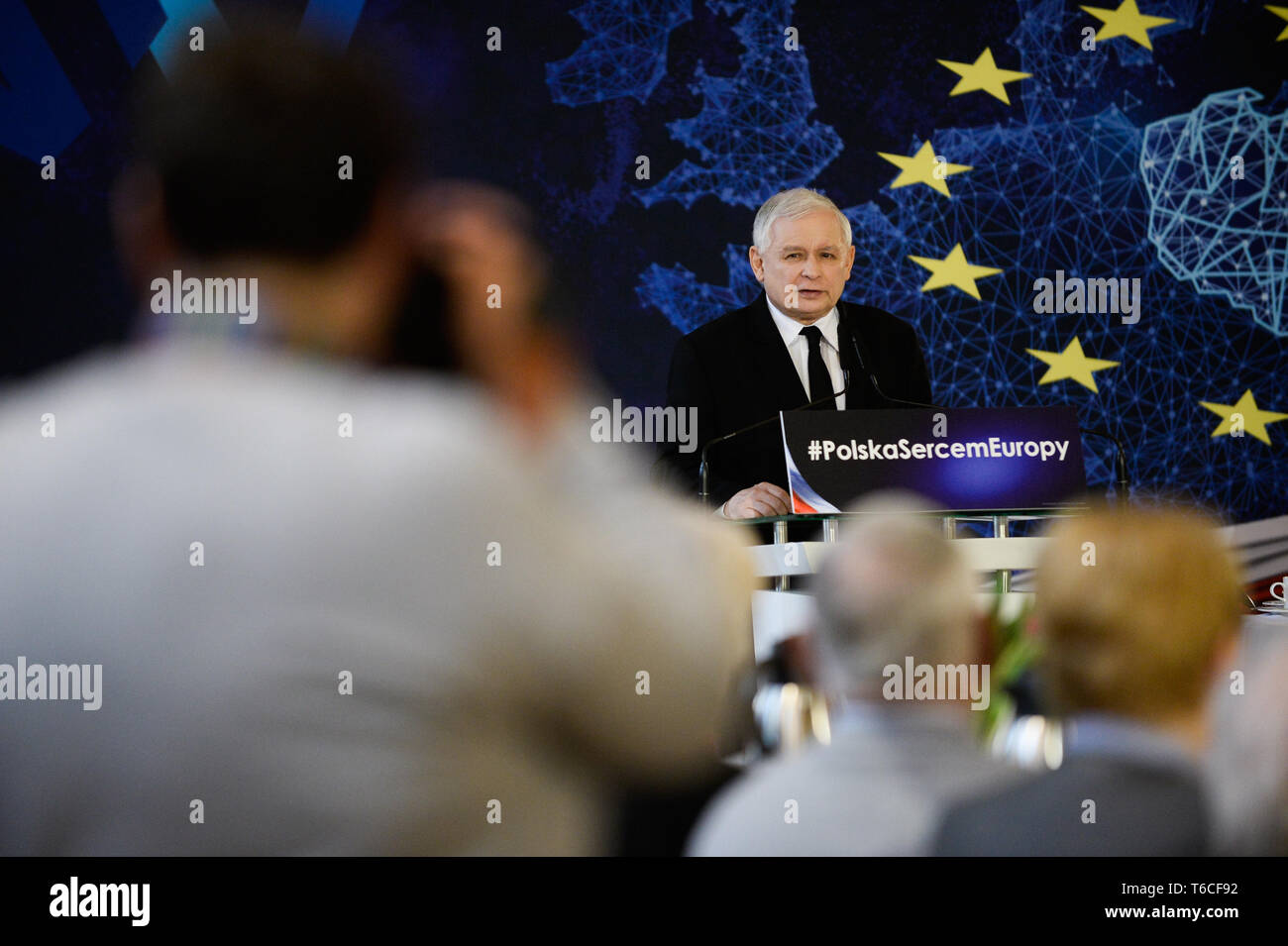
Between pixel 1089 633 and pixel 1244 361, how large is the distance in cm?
365

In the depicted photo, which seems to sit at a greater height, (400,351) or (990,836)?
(400,351)

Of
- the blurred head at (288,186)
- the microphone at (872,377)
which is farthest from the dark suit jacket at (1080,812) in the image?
the microphone at (872,377)

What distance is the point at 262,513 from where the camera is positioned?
2.59ft

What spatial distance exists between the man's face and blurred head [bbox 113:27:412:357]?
2.29m

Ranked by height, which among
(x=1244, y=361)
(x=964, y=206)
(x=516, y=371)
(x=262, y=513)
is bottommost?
(x=262, y=513)

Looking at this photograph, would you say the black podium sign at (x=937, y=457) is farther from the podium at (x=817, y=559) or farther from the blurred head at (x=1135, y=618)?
the blurred head at (x=1135, y=618)

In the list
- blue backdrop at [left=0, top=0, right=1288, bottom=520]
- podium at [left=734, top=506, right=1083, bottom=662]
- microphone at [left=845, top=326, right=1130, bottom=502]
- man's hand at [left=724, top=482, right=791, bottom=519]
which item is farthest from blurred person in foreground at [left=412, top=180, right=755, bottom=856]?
blue backdrop at [left=0, top=0, right=1288, bottom=520]

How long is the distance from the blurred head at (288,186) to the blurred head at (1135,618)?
848 mm

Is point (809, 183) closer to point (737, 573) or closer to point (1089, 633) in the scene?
point (1089, 633)

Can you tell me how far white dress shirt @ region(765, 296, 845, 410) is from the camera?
315cm

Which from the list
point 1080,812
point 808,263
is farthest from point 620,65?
point 1080,812

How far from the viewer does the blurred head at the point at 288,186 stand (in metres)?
0.92

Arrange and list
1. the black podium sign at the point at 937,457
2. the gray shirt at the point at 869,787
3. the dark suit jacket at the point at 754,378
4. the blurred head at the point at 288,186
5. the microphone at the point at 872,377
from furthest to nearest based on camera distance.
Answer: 1. the dark suit jacket at the point at 754,378
2. the microphone at the point at 872,377
3. the black podium sign at the point at 937,457
4. the gray shirt at the point at 869,787
5. the blurred head at the point at 288,186
